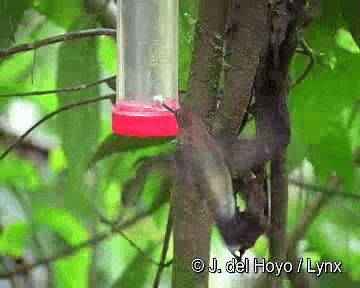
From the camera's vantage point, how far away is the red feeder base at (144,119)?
0.50m

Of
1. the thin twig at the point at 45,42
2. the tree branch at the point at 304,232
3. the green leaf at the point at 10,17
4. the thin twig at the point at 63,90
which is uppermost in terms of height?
the green leaf at the point at 10,17

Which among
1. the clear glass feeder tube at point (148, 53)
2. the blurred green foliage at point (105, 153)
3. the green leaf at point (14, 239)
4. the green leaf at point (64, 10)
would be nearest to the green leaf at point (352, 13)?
the blurred green foliage at point (105, 153)

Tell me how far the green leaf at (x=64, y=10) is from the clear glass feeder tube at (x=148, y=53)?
119mm

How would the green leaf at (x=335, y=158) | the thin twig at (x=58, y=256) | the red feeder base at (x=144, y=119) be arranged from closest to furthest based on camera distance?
the red feeder base at (x=144, y=119) < the green leaf at (x=335, y=158) < the thin twig at (x=58, y=256)

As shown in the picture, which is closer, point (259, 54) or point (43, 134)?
point (259, 54)

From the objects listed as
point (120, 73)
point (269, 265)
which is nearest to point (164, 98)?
point (120, 73)

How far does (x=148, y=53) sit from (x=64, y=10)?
0.15 metres

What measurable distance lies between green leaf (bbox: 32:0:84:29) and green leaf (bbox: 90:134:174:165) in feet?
0.36

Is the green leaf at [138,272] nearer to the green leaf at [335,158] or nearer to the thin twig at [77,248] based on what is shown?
the thin twig at [77,248]

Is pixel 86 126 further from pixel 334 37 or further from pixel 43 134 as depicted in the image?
pixel 334 37

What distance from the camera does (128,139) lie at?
63cm

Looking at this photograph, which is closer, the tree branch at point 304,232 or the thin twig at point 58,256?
the tree branch at point 304,232

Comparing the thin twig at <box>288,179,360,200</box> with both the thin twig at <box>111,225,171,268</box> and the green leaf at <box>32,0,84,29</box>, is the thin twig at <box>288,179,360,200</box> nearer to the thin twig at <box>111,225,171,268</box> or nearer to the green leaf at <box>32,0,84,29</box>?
the thin twig at <box>111,225,171,268</box>

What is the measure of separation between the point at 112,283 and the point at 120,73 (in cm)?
24
